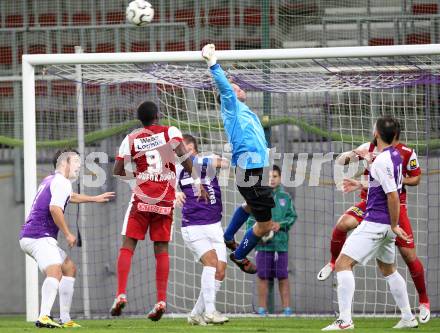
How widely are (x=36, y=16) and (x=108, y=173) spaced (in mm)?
3080

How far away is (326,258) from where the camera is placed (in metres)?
13.5

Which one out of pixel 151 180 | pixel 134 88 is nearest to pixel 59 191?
pixel 151 180

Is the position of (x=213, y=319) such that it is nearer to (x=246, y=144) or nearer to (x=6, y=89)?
(x=246, y=144)

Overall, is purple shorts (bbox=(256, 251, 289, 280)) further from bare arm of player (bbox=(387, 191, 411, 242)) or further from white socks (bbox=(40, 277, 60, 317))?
white socks (bbox=(40, 277, 60, 317))

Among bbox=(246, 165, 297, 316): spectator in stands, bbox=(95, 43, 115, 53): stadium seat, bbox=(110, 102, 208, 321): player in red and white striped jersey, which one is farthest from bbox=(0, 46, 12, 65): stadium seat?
bbox=(110, 102, 208, 321): player in red and white striped jersey

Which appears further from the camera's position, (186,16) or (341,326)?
(186,16)

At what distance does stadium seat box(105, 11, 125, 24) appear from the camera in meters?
15.3

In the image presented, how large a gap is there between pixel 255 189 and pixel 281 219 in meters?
2.77

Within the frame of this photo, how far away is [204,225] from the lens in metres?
10.9

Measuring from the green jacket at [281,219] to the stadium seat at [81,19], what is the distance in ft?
14.8

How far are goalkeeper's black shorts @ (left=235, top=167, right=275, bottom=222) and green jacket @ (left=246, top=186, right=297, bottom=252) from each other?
101 inches

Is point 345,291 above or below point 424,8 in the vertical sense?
below

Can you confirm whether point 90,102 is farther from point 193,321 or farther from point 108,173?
point 193,321

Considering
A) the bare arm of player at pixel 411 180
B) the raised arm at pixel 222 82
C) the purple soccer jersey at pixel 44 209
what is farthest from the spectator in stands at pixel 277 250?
the purple soccer jersey at pixel 44 209
